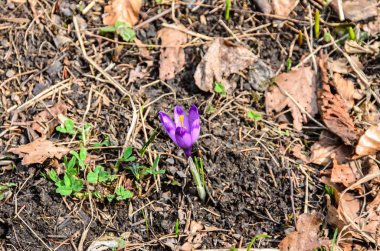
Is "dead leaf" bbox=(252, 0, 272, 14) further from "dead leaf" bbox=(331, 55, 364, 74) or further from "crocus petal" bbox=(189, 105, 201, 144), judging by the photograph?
"crocus petal" bbox=(189, 105, 201, 144)

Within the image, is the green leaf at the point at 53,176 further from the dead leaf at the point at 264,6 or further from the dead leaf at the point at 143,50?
the dead leaf at the point at 264,6

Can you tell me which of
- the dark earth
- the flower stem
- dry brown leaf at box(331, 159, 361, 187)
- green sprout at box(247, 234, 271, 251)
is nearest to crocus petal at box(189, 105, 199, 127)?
the flower stem

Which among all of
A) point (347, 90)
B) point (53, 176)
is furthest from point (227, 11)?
point (53, 176)

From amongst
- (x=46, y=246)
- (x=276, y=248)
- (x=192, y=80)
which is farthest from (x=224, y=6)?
(x=46, y=246)

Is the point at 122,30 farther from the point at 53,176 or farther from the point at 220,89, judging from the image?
the point at 53,176

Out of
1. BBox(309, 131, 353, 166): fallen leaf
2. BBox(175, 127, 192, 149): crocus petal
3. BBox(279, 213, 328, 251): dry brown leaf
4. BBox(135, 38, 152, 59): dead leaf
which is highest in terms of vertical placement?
BBox(135, 38, 152, 59): dead leaf

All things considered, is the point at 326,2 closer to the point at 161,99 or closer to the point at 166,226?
the point at 161,99
